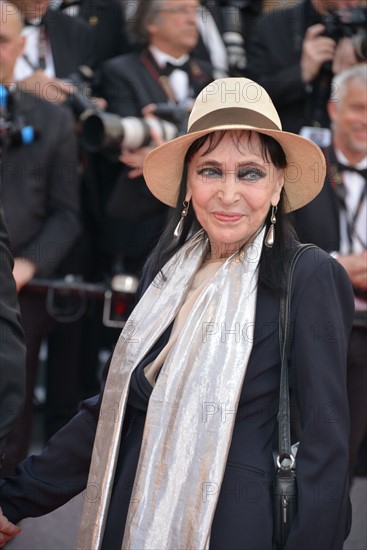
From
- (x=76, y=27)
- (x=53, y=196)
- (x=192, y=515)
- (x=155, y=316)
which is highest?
(x=76, y=27)

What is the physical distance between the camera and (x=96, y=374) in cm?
A: 609

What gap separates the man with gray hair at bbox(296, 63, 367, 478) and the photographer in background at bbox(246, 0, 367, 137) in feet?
1.66

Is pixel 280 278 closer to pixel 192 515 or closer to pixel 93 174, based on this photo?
pixel 192 515

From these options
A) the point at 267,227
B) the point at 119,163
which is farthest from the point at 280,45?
the point at 267,227

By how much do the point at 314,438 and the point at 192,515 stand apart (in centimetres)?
36

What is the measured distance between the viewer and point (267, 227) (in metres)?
2.94

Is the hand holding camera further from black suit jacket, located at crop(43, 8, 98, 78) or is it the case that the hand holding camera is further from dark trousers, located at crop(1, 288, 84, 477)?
dark trousers, located at crop(1, 288, 84, 477)

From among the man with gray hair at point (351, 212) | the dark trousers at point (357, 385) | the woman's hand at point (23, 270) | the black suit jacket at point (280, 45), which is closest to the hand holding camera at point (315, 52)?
the black suit jacket at point (280, 45)

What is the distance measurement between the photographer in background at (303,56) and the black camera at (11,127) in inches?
55.0

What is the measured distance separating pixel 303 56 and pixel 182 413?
343 cm

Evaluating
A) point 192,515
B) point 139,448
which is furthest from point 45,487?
point 192,515

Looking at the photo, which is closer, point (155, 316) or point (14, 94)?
point (155, 316)

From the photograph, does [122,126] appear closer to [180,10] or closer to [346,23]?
[180,10]

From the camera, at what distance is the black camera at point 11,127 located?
16.2 feet
